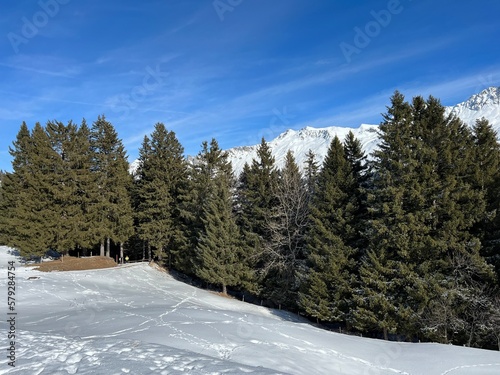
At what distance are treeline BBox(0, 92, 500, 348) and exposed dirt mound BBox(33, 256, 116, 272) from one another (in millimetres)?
1842

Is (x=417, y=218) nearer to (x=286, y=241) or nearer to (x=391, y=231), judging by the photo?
(x=391, y=231)

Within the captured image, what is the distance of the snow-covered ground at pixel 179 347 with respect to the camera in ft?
24.2

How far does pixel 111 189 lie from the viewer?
1419 inches

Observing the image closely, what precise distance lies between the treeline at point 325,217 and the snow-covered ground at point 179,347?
206 inches

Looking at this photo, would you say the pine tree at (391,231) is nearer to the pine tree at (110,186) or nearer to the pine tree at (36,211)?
the pine tree at (110,186)

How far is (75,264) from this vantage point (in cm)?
3073

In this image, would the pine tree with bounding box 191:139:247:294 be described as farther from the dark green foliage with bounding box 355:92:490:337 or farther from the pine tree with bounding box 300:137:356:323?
the dark green foliage with bounding box 355:92:490:337

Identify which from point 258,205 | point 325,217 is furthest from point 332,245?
point 258,205

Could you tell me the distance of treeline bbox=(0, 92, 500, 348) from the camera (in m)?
18.1

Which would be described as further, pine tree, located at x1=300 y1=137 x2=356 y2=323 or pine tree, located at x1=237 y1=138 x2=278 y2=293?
pine tree, located at x1=237 y1=138 x2=278 y2=293

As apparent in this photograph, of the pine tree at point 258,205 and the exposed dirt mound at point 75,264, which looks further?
the exposed dirt mound at point 75,264

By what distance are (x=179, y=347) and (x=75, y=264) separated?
83.6ft

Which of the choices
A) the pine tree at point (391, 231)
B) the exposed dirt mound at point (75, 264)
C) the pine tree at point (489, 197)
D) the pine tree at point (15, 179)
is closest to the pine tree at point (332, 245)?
the pine tree at point (391, 231)

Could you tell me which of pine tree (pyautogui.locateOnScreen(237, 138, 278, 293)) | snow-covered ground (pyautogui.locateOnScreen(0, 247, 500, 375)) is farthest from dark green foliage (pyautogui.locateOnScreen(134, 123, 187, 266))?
snow-covered ground (pyautogui.locateOnScreen(0, 247, 500, 375))
